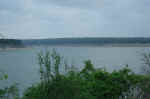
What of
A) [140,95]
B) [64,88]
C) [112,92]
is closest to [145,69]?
[140,95]

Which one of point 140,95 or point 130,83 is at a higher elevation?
point 130,83

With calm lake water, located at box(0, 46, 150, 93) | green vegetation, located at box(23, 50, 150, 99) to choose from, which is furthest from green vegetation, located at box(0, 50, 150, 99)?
calm lake water, located at box(0, 46, 150, 93)

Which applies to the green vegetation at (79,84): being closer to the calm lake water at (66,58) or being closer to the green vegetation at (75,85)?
the green vegetation at (75,85)

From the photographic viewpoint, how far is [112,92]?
348 cm

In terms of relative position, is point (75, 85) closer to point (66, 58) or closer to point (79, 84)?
point (79, 84)

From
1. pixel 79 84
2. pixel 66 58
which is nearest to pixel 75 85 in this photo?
pixel 79 84

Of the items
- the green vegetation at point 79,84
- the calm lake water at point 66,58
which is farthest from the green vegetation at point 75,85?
the calm lake water at point 66,58

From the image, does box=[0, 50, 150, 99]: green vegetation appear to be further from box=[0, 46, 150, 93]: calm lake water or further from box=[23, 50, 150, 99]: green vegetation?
box=[0, 46, 150, 93]: calm lake water

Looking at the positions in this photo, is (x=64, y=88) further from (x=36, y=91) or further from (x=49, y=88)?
(x=36, y=91)

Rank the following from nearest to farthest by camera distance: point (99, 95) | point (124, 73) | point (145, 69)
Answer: point (99, 95), point (124, 73), point (145, 69)

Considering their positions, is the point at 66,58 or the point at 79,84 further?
the point at 66,58

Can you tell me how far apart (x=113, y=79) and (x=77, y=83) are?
72 cm

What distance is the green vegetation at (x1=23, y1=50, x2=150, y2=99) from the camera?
3082 millimetres

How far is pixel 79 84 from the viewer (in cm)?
322
